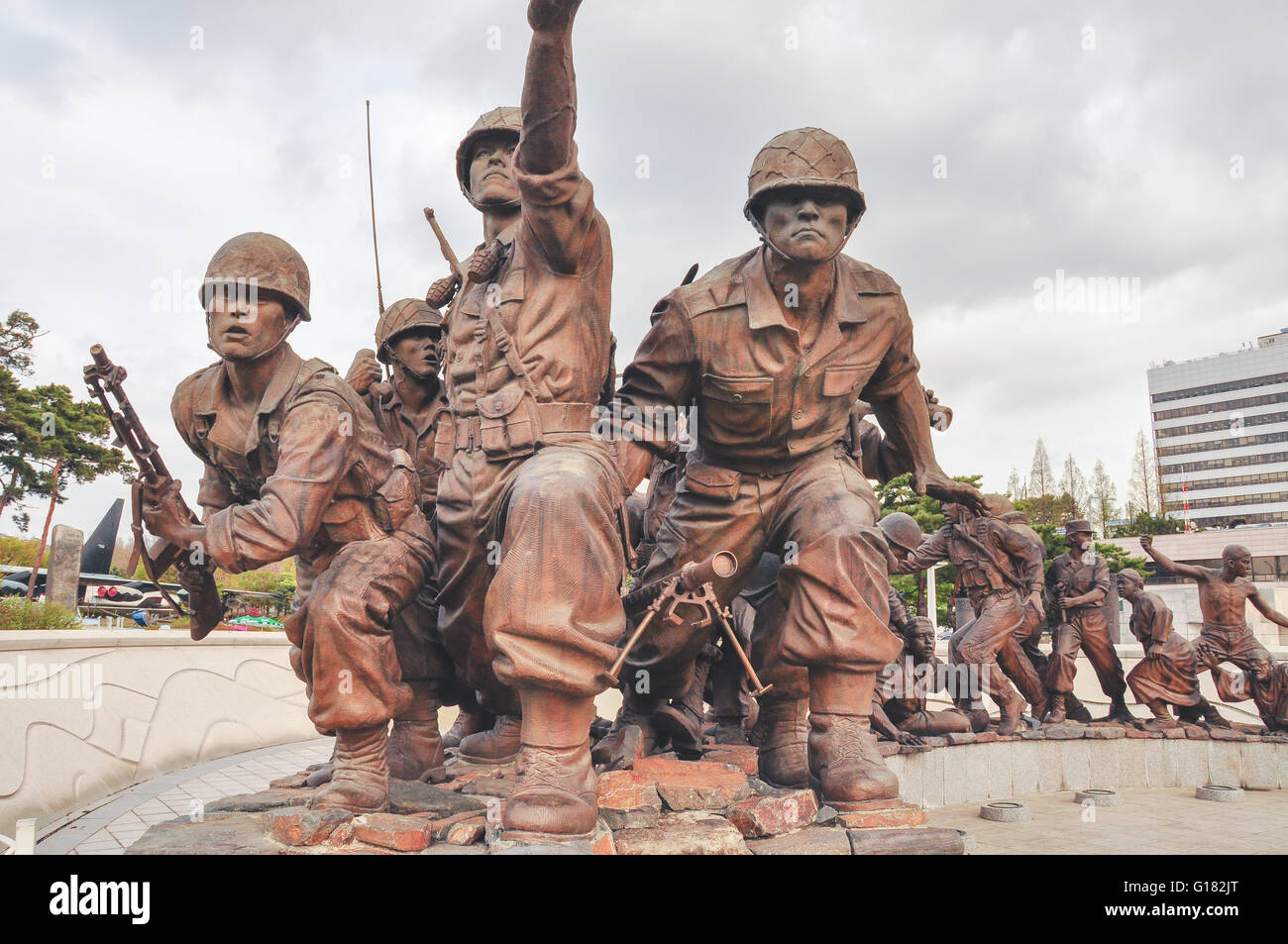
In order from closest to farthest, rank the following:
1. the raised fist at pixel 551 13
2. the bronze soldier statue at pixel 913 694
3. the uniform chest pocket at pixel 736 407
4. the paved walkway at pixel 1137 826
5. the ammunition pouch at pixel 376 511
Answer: the raised fist at pixel 551 13
the ammunition pouch at pixel 376 511
the uniform chest pocket at pixel 736 407
the paved walkway at pixel 1137 826
the bronze soldier statue at pixel 913 694

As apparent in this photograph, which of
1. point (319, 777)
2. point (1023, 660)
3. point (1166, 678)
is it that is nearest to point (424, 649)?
point (319, 777)

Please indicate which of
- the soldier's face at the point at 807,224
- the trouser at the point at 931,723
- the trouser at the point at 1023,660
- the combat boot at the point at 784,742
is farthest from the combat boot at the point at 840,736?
the trouser at the point at 1023,660

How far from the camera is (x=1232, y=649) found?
9320mm

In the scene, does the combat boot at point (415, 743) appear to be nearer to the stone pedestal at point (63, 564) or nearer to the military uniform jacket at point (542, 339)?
the military uniform jacket at point (542, 339)

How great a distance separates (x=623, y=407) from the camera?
3.99 meters

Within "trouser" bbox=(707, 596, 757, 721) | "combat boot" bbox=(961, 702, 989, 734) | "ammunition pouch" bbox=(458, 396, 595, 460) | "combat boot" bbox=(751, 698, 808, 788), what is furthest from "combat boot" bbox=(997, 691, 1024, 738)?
"ammunition pouch" bbox=(458, 396, 595, 460)

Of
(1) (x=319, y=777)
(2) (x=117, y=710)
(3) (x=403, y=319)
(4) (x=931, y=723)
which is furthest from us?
(2) (x=117, y=710)

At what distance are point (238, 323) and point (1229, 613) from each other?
955 centimetres

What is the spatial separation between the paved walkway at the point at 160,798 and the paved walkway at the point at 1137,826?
4.20 m

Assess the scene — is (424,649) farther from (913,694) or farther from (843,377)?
(913,694)

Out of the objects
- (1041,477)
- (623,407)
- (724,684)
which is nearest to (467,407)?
(623,407)

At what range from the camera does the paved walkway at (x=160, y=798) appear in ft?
14.8

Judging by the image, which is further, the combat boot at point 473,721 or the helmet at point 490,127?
the combat boot at point 473,721

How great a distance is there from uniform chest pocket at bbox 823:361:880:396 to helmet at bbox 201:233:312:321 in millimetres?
2089
